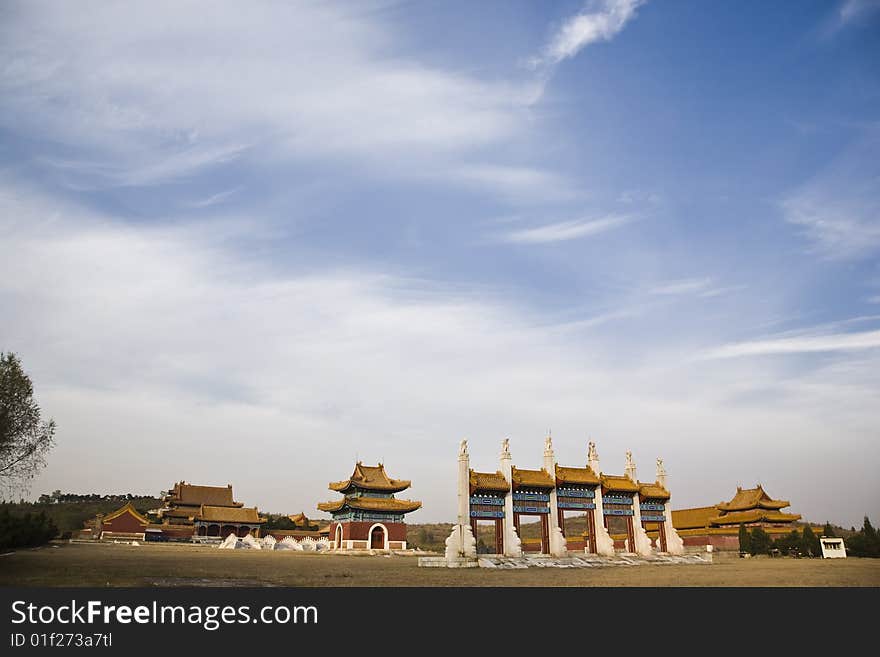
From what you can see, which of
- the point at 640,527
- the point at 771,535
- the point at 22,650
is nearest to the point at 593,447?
the point at 640,527

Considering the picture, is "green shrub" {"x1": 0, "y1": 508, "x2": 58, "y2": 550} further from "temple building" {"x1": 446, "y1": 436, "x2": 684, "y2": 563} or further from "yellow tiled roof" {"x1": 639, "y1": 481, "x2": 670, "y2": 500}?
"yellow tiled roof" {"x1": 639, "y1": 481, "x2": 670, "y2": 500}

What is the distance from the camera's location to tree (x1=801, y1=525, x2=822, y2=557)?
57125 millimetres

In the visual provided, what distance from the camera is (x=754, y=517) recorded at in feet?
216

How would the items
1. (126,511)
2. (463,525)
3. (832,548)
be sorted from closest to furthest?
(463,525) < (832,548) < (126,511)

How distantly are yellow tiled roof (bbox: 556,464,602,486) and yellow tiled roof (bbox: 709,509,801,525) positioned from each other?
2769 cm

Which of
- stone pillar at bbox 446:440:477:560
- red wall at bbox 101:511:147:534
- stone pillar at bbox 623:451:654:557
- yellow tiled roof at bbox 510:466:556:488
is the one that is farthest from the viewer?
red wall at bbox 101:511:147:534

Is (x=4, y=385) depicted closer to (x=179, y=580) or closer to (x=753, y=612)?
(x=179, y=580)

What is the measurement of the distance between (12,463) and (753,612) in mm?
29819

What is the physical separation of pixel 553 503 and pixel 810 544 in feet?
96.5

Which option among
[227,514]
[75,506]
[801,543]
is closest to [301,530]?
[227,514]

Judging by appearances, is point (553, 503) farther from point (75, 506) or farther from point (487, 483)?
point (75, 506)

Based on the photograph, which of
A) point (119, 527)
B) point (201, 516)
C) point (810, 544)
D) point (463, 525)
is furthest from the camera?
point (201, 516)

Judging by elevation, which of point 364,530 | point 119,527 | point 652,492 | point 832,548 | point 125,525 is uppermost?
point 652,492

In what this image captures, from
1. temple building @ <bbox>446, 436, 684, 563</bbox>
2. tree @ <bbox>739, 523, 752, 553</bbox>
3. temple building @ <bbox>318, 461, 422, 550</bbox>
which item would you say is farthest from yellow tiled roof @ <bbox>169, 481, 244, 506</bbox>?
tree @ <bbox>739, 523, 752, 553</bbox>
